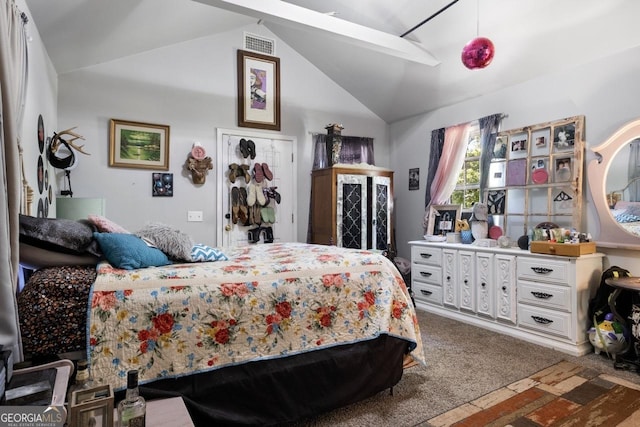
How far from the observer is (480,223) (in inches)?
153

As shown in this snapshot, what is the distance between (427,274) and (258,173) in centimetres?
228

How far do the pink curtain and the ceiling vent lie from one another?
94.4 inches

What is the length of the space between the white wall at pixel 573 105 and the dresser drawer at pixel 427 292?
877 millimetres

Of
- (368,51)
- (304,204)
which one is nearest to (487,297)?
(304,204)

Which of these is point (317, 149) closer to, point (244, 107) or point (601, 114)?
point (244, 107)

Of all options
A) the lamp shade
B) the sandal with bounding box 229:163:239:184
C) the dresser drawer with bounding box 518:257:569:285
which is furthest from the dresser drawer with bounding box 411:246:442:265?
the lamp shade

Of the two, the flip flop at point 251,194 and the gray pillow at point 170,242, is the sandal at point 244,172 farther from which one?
the gray pillow at point 170,242

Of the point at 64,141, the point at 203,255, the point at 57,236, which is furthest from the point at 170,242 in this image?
the point at 64,141

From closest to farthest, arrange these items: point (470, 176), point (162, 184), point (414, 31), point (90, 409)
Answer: point (90, 409)
point (414, 31)
point (162, 184)
point (470, 176)

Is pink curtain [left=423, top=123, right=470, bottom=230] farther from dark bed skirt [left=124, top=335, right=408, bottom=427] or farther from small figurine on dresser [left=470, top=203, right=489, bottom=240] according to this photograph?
dark bed skirt [left=124, top=335, right=408, bottom=427]

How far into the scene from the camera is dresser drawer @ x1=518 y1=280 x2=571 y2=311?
286 cm

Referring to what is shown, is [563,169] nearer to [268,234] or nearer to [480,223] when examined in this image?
[480,223]

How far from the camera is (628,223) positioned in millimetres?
2877

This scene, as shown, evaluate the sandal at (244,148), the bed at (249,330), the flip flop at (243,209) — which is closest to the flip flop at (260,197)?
the flip flop at (243,209)
